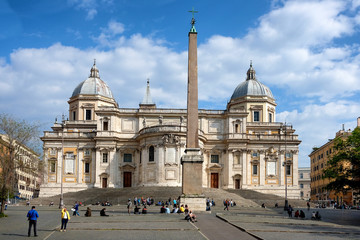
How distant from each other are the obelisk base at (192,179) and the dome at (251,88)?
151ft

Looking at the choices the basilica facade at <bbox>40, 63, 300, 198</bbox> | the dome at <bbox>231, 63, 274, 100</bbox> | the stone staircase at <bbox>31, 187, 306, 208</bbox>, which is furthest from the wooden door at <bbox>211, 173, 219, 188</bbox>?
the dome at <bbox>231, 63, 274, 100</bbox>

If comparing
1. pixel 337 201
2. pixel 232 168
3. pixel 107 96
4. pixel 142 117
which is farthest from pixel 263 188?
pixel 107 96

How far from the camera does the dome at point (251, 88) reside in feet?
266

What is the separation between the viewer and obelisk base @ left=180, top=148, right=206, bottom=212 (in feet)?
119

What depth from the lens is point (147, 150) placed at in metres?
69.0

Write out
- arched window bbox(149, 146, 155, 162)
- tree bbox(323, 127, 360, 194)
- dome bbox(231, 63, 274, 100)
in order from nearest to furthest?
tree bbox(323, 127, 360, 194)
arched window bbox(149, 146, 155, 162)
dome bbox(231, 63, 274, 100)

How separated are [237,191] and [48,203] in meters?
25.7

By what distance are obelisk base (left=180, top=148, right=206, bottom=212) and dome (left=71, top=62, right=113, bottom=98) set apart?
47.7 meters

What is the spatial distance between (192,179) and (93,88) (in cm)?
4900

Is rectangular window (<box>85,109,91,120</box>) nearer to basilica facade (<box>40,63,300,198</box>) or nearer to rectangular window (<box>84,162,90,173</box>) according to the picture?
basilica facade (<box>40,63,300,198</box>)

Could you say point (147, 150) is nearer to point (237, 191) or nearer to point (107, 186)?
point (107, 186)

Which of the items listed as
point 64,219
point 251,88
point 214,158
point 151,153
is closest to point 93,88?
point 151,153

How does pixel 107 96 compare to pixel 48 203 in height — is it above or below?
above

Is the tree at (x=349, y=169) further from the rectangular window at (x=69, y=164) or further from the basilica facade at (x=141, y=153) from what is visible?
the rectangular window at (x=69, y=164)
